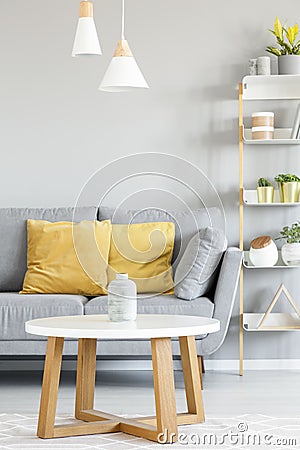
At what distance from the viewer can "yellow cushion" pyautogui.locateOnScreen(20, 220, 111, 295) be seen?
4.31m

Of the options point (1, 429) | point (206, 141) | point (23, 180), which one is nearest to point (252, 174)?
point (206, 141)

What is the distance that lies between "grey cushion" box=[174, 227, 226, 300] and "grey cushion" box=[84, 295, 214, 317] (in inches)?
2.1

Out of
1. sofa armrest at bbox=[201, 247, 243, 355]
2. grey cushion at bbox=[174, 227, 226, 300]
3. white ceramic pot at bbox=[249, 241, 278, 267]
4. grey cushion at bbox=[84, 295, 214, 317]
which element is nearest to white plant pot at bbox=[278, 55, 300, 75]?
white ceramic pot at bbox=[249, 241, 278, 267]

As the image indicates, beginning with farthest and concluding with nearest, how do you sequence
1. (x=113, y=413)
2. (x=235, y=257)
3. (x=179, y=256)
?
(x=179, y=256) → (x=235, y=257) → (x=113, y=413)

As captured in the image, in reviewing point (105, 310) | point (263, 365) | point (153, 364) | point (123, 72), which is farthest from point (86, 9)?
point (263, 365)

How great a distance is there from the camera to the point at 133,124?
4824 millimetres

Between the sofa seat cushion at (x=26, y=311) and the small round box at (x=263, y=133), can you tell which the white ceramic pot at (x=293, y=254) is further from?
the sofa seat cushion at (x=26, y=311)

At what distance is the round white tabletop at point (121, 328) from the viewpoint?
2777 millimetres

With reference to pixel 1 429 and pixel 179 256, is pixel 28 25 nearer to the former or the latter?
pixel 179 256

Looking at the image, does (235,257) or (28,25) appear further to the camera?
(28,25)

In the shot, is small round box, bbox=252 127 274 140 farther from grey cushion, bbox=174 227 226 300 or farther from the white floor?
the white floor

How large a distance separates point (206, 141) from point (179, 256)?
2.69 ft

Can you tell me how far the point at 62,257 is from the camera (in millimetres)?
4371

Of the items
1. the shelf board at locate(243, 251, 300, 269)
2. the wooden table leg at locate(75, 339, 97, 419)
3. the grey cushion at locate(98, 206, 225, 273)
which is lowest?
the wooden table leg at locate(75, 339, 97, 419)
